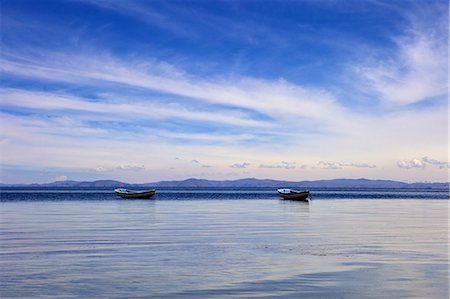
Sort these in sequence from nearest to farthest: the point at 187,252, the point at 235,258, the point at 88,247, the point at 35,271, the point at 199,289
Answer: the point at 199,289, the point at 35,271, the point at 235,258, the point at 187,252, the point at 88,247

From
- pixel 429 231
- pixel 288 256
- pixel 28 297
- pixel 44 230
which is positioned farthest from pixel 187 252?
pixel 429 231

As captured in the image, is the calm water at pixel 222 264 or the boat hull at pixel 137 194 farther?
the boat hull at pixel 137 194

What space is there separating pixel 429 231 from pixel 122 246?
813 inches

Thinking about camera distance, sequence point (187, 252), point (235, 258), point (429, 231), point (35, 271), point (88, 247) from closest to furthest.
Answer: point (35, 271) < point (235, 258) < point (187, 252) < point (88, 247) < point (429, 231)

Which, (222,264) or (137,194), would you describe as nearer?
(222,264)

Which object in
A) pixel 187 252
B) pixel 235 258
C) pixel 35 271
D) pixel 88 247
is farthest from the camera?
pixel 88 247

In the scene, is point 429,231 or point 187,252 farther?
point 429,231

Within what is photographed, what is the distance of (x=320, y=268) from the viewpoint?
65.2ft

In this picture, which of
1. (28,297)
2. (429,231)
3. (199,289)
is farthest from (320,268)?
(429,231)

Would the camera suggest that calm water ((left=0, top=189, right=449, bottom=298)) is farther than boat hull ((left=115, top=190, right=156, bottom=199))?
No

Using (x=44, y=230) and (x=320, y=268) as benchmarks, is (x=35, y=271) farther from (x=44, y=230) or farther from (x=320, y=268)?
(x=44, y=230)

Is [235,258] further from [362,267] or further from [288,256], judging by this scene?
[362,267]

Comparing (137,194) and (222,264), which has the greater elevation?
(137,194)

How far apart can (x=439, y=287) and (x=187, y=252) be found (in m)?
11.2
